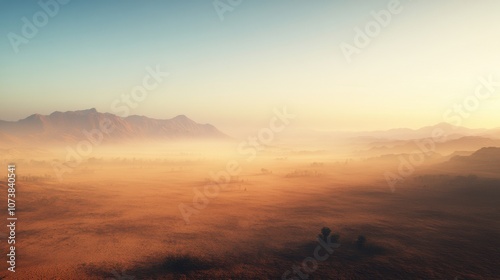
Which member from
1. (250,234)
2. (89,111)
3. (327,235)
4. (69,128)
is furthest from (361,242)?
(89,111)

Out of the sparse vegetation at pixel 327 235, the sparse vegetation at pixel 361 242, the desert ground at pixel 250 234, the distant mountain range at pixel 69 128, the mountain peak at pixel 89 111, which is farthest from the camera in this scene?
the mountain peak at pixel 89 111

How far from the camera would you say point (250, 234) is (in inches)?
640

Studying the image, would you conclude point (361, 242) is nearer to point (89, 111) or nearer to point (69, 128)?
point (69, 128)

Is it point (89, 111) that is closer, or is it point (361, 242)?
point (361, 242)

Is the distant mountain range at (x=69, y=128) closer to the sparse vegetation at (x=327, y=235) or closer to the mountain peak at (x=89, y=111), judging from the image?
the mountain peak at (x=89, y=111)

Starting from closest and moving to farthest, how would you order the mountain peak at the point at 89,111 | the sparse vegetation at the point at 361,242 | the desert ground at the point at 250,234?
the desert ground at the point at 250,234 → the sparse vegetation at the point at 361,242 → the mountain peak at the point at 89,111

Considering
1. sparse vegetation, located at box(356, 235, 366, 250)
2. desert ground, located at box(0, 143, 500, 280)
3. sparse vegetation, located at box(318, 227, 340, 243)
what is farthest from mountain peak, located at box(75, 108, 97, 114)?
sparse vegetation, located at box(356, 235, 366, 250)

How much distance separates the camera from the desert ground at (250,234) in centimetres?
1169

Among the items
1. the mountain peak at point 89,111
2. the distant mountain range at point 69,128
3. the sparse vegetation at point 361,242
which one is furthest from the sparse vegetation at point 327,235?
the mountain peak at point 89,111

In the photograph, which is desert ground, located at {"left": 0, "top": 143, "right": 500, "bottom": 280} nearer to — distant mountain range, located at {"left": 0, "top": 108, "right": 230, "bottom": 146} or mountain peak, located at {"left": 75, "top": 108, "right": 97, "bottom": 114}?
distant mountain range, located at {"left": 0, "top": 108, "right": 230, "bottom": 146}

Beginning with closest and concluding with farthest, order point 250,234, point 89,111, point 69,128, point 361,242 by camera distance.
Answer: point 361,242
point 250,234
point 69,128
point 89,111

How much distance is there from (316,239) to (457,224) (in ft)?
37.2

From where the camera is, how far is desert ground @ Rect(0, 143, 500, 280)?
460 inches

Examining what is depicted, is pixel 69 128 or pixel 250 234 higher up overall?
pixel 69 128
